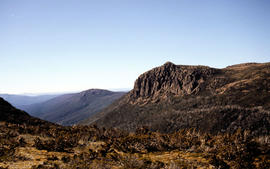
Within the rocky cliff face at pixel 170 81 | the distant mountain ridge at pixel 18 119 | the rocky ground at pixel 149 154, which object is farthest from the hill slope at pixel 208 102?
the distant mountain ridge at pixel 18 119

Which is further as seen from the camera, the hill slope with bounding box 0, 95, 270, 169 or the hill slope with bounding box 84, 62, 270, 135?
the hill slope with bounding box 84, 62, 270, 135

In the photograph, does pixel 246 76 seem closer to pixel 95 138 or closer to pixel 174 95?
pixel 174 95

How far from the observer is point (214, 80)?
75.2 metres

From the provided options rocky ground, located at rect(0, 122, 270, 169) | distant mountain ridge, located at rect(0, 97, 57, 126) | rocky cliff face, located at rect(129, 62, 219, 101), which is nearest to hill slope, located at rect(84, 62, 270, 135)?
rocky cliff face, located at rect(129, 62, 219, 101)

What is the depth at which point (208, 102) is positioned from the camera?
58.9m

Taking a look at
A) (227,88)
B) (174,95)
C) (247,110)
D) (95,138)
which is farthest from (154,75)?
(95,138)

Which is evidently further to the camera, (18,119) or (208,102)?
(208,102)

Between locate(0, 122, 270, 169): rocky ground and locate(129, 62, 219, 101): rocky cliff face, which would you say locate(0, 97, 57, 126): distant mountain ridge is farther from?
locate(129, 62, 219, 101): rocky cliff face

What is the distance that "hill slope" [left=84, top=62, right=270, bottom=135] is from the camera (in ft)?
136

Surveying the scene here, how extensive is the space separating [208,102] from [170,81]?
133 ft

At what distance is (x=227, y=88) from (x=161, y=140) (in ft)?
216

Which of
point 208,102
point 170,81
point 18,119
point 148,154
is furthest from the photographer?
point 170,81

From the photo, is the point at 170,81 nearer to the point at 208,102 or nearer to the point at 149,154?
the point at 208,102

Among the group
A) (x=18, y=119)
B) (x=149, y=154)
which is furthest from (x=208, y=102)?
(x=149, y=154)
